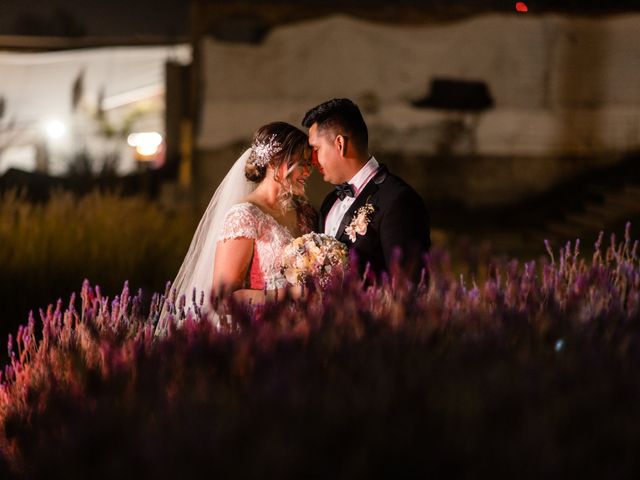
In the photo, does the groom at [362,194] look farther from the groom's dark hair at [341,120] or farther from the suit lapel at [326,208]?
the suit lapel at [326,208]

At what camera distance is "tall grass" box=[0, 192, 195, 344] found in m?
9.12

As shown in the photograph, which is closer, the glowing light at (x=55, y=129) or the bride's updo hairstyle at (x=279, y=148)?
the bride's updo hairstyle at (x=279, y=148)

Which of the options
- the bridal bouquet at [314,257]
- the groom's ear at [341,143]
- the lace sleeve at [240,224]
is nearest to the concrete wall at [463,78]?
the lace sleeve at [240,224]

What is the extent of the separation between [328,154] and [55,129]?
20226 mm

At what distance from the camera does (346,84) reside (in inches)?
830

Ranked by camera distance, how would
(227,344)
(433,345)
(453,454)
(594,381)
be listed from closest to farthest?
1. (453,454)
2. (594,381)
3. (227,344)
4. (433,345)

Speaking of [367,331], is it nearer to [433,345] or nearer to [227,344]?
[433,345]

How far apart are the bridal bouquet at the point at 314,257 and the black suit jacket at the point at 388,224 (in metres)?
0.19

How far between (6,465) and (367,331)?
4.57 feet

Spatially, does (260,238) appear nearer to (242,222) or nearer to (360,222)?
(242,222)

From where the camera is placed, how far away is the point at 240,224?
5.84m

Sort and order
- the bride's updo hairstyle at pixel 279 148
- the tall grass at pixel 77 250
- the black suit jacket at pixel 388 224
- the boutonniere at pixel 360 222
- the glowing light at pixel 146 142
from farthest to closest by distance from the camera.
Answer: the glowing light at pixel 146 142 → the tall grass at pixel 77 250 → the bride's updo hairstyle at pixel 279 148 → the boutonniere at pixel 360 222 → the black suit jacket at pixel 388 224

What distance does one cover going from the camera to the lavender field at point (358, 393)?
295 cm

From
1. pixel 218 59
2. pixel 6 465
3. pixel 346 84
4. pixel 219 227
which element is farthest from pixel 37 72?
pixel 6 465
